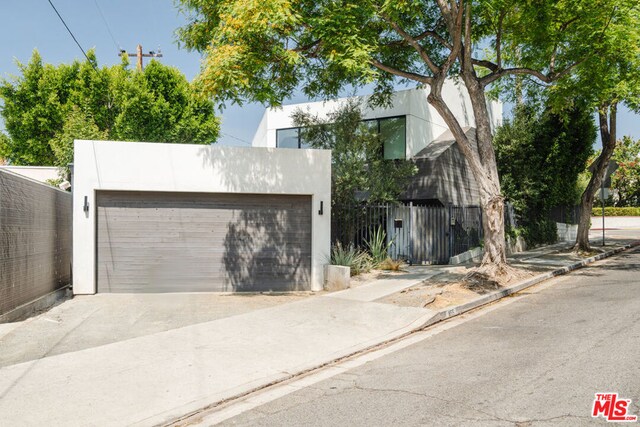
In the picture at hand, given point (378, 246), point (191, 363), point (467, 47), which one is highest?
point (467, 47)

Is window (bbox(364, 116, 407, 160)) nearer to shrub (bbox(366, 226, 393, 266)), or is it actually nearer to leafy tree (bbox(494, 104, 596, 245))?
leafy tree (bbox(494, 104, 596, 245))

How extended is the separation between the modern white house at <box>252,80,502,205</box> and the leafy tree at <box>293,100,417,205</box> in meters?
1.21

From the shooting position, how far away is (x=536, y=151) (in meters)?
21.0

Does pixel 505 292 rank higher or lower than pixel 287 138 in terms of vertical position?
lower

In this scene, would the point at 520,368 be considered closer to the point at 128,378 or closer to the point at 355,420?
the point at 355,420

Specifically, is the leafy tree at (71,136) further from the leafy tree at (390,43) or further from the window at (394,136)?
the window at (394,136)

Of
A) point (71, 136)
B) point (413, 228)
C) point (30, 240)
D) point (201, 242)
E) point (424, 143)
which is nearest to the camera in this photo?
point (30, 240)

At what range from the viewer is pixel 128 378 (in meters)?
6.24

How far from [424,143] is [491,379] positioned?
15.6 m

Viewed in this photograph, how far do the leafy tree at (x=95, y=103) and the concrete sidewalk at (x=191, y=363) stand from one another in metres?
17.9

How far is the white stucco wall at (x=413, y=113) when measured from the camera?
19.8 meters

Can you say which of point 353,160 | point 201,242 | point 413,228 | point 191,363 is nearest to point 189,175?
point 201,242

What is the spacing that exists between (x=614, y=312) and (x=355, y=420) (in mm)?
6253

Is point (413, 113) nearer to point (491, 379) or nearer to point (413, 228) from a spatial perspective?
point (413, 228)
